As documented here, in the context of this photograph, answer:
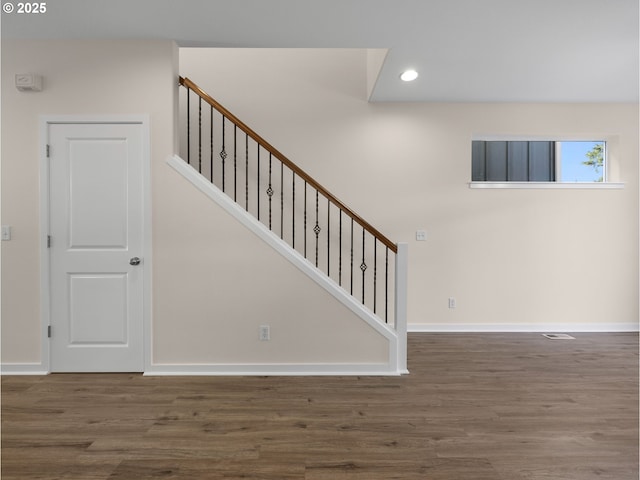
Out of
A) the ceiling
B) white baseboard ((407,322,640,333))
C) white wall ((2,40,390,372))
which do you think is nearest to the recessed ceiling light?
the ceiling

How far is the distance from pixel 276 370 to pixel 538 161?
13.5 ft

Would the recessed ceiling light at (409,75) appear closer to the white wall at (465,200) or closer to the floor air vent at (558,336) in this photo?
the white wall at (465,200)

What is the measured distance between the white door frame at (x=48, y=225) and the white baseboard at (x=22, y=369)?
34mm

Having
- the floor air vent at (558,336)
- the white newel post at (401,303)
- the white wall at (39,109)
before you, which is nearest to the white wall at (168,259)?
the white wall at (39,109)

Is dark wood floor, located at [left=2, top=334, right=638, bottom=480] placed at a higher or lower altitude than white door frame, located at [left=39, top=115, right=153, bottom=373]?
lower

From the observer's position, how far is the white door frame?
134 inches

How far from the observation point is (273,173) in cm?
474

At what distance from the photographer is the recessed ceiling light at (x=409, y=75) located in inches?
157

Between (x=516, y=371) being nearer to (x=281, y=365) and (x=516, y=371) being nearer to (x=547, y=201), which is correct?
(x=281, y=365)

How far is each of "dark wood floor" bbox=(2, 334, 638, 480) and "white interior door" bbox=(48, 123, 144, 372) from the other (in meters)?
0.24

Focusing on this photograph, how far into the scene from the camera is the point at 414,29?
321cm

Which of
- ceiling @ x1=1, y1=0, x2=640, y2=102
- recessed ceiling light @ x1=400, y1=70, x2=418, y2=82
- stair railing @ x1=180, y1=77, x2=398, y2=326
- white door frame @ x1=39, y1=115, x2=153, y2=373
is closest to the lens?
ceiling @ x1=1, y1=0, x2=640, y2=102

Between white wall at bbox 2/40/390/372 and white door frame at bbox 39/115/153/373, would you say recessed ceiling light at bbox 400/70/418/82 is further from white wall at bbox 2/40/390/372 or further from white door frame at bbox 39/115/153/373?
white door frame at bbox 39/115/153/373

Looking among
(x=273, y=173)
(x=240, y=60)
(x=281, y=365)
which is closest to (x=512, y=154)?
(x=273, y=173)
